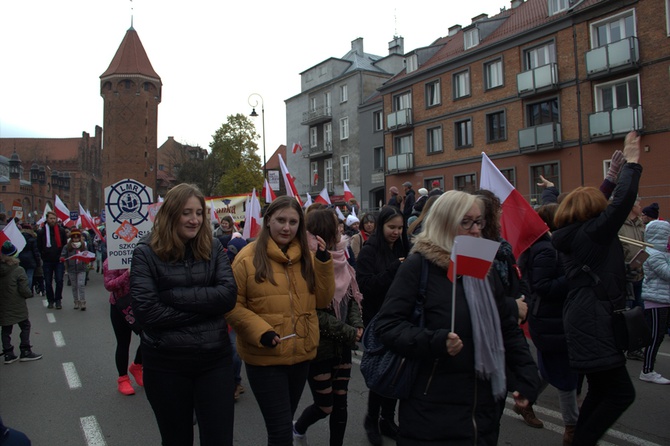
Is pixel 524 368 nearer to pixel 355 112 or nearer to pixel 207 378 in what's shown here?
pixel 207 378

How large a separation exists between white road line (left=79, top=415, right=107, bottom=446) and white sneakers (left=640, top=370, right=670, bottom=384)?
19.3 ft

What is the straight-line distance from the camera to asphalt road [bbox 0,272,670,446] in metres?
4.62

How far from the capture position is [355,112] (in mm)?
42500

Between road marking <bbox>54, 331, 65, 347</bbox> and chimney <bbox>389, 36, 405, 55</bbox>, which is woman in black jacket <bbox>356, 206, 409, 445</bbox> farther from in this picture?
chimney <bbox>389, 36, 405, 55</bbox>

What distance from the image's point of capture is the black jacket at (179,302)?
299cm

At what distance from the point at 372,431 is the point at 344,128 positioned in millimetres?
40368

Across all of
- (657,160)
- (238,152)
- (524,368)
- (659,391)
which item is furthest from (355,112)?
(524,368)

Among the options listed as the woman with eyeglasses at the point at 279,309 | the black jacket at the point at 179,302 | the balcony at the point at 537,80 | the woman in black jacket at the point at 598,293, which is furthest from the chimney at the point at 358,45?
the black jacket at the point at 179,302

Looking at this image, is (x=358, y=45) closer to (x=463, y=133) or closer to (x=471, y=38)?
(x=471, y=38)

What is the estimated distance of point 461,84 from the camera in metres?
31.2

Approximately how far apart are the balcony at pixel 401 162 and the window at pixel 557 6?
38.7 feet

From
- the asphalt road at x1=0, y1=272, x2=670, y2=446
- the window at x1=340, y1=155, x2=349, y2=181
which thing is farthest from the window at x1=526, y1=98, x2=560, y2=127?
the asphalt road at x1=0, y1=272, x2=670, y2=446

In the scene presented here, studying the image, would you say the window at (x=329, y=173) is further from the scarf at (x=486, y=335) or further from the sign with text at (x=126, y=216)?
the scarf at (x=486, y=335)

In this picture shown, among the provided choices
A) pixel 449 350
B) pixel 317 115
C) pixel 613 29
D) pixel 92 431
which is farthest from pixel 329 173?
pixel 449 350
